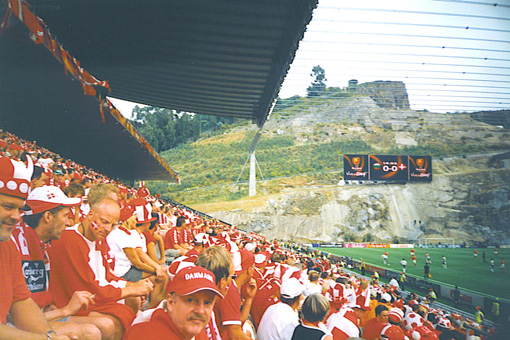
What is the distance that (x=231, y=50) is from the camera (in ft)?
35.1

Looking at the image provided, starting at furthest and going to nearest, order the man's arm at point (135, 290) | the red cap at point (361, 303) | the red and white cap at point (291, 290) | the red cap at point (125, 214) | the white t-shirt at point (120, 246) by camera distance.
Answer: the red cap at point (361, 303), the red cap at point (125, 214), the white t-shirt at point (120, 246), the red and white cap at point (291, 290), the man's arm at point (135, 290)

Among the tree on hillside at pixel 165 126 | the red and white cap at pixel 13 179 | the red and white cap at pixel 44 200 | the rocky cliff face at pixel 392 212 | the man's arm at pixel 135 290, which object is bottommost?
the rocky cliff face at pixel 392 212

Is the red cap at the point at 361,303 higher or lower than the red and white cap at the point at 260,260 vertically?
lower

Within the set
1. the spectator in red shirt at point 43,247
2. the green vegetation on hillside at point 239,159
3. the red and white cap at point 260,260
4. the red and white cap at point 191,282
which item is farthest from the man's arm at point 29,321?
the green vegetation on hillside at point 239,159

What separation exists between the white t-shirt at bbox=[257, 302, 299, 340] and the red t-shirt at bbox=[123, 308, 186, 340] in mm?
1702

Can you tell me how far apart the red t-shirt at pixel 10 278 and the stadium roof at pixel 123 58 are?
337 centimetres

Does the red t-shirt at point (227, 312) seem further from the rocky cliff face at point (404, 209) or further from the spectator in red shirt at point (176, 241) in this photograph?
the rocky cliff face at point (404, 209)

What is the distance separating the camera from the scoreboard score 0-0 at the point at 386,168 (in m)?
44.6

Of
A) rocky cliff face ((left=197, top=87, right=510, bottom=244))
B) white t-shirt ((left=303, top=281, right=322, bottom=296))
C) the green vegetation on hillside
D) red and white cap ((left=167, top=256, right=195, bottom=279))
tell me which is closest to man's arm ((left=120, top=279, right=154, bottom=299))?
red and white cap ((left=167, top=256, right=195, bottom=279))

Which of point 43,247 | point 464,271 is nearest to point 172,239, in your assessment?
point 43,247

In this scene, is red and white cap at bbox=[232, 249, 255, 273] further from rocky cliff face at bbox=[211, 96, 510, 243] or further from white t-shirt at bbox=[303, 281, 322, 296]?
rocky cliff face at bbox=[211, 96, 510, 243]

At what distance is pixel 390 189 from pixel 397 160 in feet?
24.9

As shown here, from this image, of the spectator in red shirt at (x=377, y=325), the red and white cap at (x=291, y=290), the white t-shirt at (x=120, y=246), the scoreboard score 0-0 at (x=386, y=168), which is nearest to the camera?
the red and white cap at (x=291, y=290)

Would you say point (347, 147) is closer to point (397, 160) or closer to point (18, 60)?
point (397, 160)
